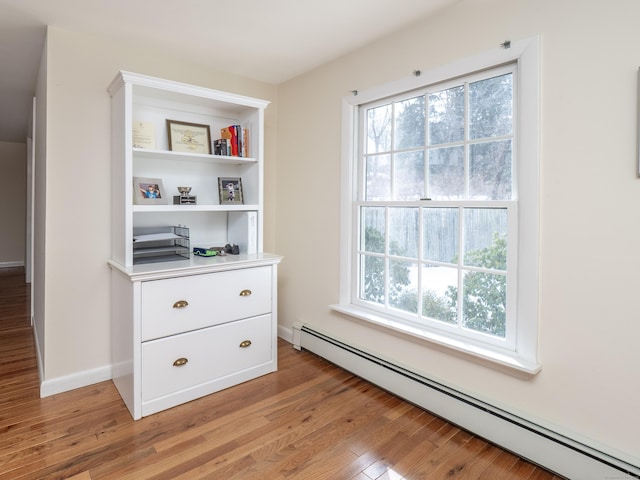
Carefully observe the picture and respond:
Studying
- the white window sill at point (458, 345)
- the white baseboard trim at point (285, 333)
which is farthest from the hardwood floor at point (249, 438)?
the white baseboard trim at point (285, 333)

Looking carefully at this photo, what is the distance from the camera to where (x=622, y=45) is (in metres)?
1.50

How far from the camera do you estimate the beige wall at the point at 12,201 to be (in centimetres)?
675

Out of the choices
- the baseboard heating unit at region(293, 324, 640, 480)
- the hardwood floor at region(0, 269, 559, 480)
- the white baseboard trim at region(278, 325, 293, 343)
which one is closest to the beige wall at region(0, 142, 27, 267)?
the hardwood floor at region(0, 269, 559, 480)

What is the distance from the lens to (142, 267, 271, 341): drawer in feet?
7.12

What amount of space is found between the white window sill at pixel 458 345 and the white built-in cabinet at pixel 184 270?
0.69 m

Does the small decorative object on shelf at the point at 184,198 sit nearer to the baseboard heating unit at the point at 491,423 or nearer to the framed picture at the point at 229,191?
the framed picture at the point at 229,191

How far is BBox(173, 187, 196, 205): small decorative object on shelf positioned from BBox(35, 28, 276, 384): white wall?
43 centimetres

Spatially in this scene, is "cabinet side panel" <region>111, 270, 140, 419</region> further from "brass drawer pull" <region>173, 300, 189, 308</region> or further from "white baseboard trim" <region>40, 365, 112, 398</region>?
"brass drawer pull" <region>173, 300, 189, 308</region>

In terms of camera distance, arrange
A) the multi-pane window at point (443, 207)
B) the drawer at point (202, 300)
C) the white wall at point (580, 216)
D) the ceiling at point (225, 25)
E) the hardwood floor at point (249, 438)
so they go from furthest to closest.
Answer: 1. the drawer at point (202, 300)
2. the ceiling at point (225, 25)
3. the multi-pane window at point (443, 207)
4. the hardwood floor at point (249, 438)
5. the white wall at point (580, 216)

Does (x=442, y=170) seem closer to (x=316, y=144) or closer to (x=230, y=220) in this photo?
(x=316, y=144)

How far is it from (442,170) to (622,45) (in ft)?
3.05

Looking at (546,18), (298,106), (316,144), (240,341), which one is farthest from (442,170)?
(240,341)

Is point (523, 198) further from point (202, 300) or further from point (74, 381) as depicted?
point (74, 381)

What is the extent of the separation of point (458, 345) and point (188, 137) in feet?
7.62
